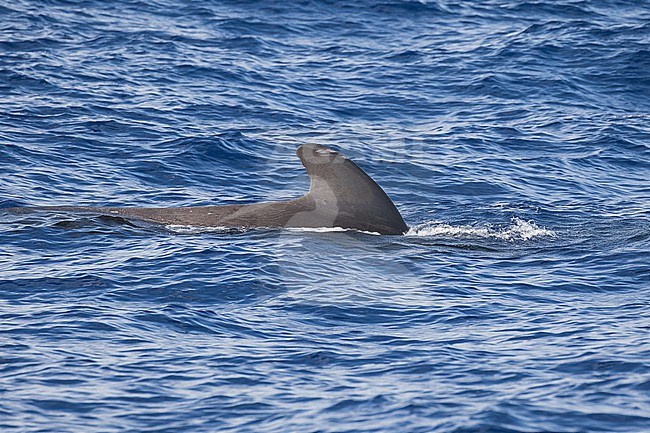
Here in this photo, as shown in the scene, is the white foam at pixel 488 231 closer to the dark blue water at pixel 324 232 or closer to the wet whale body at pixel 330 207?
the dark blue water at pixel 324 232

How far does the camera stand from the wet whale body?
555 inches

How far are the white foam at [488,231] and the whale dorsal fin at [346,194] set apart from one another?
0.66 m

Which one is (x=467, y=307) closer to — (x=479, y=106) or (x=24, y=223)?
(x=24, y=223)

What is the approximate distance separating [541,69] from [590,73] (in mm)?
1095

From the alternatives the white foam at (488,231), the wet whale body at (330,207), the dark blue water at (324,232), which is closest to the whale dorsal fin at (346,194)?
the wet whale body at (330,207)

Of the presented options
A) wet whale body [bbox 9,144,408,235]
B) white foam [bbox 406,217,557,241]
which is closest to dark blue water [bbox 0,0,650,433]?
white foam [bbox 406,217,557,241]

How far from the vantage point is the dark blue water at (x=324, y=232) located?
30.7ft

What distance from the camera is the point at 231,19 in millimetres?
30094

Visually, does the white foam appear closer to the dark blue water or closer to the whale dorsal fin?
the dark blue water

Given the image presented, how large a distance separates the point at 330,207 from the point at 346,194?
10.1 inches

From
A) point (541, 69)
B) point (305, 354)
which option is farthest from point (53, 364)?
point (541, 69)

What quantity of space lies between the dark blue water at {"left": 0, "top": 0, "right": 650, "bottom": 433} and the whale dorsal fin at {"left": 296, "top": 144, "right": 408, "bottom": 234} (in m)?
0.34

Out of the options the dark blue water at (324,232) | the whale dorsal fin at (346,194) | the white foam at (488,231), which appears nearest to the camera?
the dark blue water at (324,232)

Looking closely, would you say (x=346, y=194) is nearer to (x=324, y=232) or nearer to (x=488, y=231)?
(x=324, y=232)
